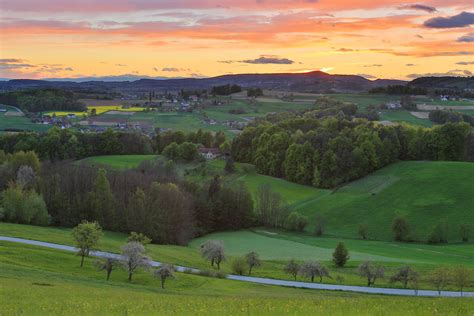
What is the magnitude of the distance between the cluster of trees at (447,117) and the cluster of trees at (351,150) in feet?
155

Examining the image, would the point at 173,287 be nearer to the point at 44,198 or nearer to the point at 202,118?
the point at 44,198

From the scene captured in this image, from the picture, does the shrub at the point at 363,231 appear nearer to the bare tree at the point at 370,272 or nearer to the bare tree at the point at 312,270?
the bare tree at the point at 370,272

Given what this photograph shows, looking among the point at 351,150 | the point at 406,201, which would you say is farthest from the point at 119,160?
the point at 406,201

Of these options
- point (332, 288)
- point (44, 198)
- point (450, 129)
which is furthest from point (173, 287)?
point (450, 129)

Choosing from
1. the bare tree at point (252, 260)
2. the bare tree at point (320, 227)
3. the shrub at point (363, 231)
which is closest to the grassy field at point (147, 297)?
the bare tree at point (252, 260)

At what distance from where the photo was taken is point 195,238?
8250cm

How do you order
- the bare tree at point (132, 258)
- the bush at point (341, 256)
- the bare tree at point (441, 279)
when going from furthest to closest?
the bush at point (341, 256)
the bare tree at point (441, 279)
the bare tree at point (132, 258)

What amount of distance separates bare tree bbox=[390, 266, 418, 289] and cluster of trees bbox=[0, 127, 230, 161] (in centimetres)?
9758

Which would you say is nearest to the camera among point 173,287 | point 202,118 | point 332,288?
point 173,287

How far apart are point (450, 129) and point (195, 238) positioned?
62.3 m

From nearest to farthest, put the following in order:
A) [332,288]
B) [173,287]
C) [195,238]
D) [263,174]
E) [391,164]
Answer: [173,287], [332,288], [195,238], [391,164], [263,174]

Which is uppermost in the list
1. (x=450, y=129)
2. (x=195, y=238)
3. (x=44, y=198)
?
(x=450, y=129)

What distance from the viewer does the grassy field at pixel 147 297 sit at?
1742cm

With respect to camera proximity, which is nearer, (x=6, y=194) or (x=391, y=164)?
(x=6, y=194)
